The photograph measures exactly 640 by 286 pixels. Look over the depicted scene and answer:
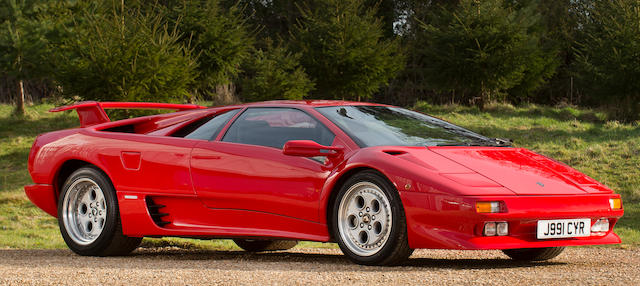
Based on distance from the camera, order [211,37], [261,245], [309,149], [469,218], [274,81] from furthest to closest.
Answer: [211,37] < [274,81] < [261,245] < [309,149] < [469,218]

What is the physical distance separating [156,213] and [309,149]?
67.4 inches

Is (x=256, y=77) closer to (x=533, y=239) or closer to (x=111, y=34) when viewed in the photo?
(x=111, y=34)

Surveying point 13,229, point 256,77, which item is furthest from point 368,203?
point 256,77

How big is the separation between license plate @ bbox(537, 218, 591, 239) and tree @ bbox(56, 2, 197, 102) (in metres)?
15.9

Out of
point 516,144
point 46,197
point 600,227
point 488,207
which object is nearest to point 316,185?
point 488,207

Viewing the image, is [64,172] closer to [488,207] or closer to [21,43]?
[488,207]

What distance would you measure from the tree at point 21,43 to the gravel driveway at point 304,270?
21.1 metres

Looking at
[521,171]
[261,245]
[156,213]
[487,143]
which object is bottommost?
[261,245]

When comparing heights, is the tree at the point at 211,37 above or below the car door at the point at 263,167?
above

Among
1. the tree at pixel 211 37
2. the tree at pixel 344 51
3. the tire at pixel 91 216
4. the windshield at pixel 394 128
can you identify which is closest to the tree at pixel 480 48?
the tree at pixel 344 51

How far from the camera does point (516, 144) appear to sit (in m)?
21.6

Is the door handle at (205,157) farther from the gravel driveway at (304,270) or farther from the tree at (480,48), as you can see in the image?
the tree at (480,48)

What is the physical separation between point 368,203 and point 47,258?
282cm

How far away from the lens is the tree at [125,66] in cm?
2011
